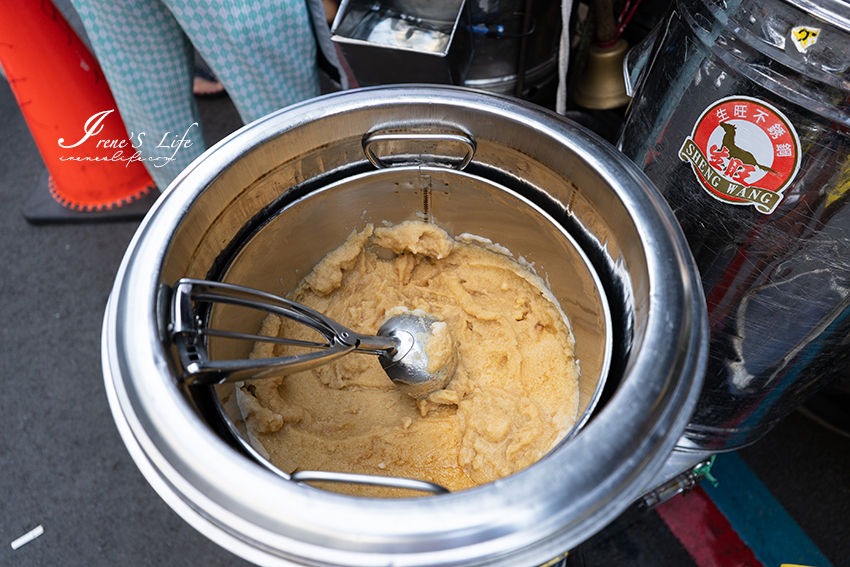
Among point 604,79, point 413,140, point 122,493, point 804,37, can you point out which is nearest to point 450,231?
point 413,140

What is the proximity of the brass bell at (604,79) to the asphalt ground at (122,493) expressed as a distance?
1076mm

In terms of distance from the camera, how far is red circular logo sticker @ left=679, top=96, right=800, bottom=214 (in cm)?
79

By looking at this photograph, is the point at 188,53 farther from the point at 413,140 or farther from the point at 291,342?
the point at 291,342

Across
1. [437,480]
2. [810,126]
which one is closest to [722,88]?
[810,126]

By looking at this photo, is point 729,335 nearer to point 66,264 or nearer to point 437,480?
point 437,480

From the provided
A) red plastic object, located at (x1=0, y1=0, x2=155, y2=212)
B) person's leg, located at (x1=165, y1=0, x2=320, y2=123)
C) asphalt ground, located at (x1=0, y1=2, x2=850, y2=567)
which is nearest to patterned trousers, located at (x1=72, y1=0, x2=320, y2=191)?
person's leg, located at (x1=165, y1=0, x2=320, y2=123)

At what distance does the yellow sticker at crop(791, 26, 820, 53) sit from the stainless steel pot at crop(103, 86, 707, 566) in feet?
0.82

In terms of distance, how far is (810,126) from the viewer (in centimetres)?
76

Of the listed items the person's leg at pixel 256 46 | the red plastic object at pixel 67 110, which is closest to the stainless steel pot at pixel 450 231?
the person's leg at pixel 256 46

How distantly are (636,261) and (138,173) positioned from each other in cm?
197

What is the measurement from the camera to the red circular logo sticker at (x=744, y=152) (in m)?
0.79

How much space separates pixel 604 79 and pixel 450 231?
32.9 inches

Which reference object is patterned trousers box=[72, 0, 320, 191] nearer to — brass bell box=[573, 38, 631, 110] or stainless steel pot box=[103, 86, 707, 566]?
stainless steel pot box=[103, 86, 707, 566]

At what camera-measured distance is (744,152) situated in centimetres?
84
